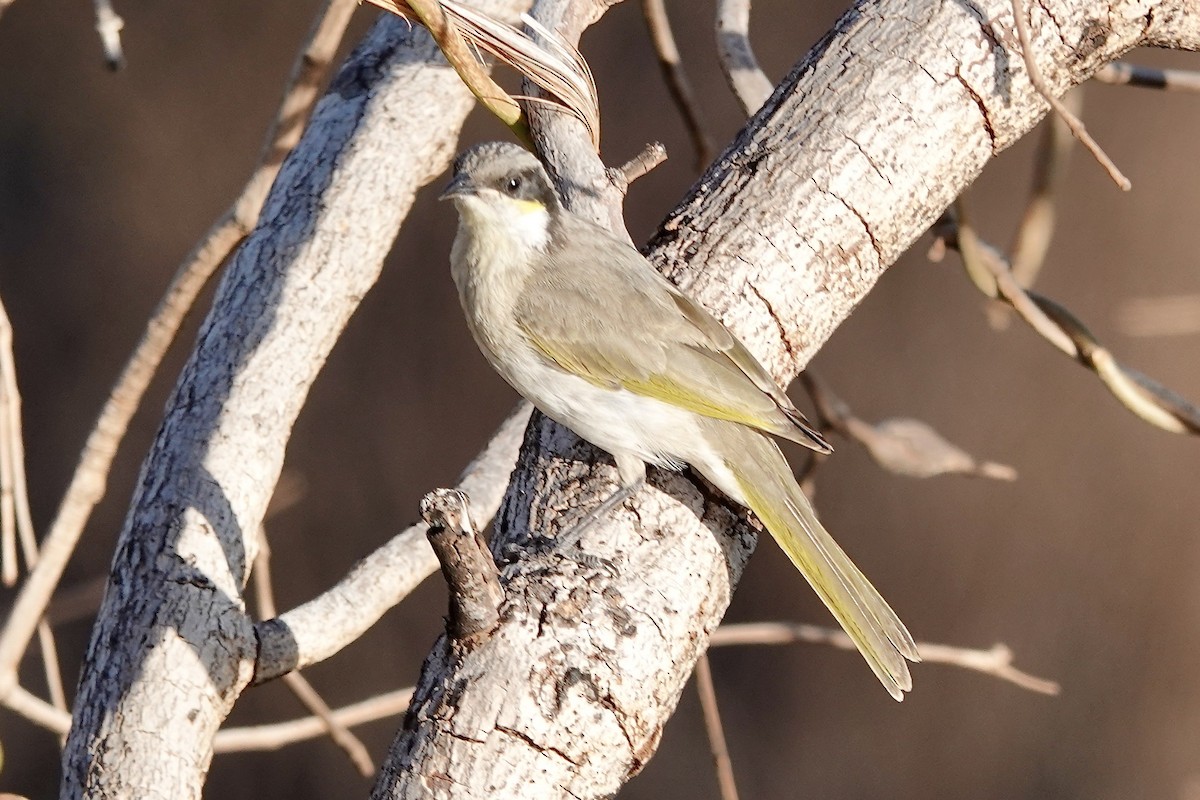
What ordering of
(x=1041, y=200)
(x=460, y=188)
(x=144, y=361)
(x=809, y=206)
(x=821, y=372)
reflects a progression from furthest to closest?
(x=821, y=372) → (x=1041, y=200) → (x=460, y=188) → (x=144, y=361) → (x=809, y=206)

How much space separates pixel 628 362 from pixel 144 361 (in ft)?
2.73

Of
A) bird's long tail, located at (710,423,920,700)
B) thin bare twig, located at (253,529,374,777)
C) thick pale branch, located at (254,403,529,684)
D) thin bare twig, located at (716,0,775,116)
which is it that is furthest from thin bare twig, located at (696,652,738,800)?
thin bare twig, located at (716,0,775,116)

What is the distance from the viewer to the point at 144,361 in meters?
2.06

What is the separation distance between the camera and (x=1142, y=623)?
418 centimetres

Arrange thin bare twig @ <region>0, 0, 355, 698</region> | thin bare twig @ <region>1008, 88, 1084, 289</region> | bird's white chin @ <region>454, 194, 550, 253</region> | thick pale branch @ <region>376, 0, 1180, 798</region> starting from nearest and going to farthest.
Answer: thick pale branch @ <region>376, 0, 1180, 798</region> → thin bare twig @ <region>0, 0, 355, 698</region> → bird's white chin @ <region>454, 194, 550, 253</region> → thin bare twig @ <region>1008, 88, 1084, 289</region>

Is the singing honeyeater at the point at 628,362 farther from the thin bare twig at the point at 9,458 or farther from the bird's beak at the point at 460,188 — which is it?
the thin bare twig at the point at 9,458

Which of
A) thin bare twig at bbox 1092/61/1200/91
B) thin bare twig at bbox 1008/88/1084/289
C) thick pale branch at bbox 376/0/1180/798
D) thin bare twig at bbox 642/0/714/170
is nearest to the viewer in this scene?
thick pale branch at bbox 376/0/1180/798

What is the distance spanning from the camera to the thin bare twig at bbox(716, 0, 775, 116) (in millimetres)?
2490

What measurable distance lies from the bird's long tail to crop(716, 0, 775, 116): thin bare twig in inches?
28.8

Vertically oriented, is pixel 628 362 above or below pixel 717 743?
above

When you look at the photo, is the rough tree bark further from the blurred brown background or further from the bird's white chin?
the blurred brown background

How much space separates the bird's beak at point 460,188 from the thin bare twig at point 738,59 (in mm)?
565

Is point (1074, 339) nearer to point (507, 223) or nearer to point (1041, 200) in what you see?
point (1041, 200)

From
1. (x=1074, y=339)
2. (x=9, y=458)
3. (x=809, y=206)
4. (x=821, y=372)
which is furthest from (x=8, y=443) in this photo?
(x=821, y=372)
